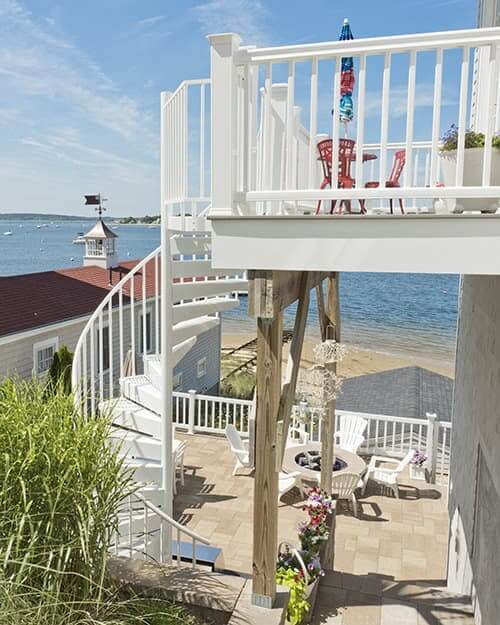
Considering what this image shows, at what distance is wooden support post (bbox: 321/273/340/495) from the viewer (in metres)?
5.72

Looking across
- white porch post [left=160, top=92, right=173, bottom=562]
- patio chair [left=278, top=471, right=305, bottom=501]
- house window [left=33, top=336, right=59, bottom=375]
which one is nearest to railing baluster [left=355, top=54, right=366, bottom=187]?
white porch post [left=160, top=92, right=173, bottom=562]

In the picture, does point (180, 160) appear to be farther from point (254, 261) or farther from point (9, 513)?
point (9, 513)

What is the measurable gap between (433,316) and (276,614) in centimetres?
4746

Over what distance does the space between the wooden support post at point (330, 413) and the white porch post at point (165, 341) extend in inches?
67.5

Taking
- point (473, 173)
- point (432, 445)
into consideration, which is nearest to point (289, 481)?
point (432, 445)

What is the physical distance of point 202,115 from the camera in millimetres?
4488

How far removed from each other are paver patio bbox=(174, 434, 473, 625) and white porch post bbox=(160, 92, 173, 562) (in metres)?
1.01

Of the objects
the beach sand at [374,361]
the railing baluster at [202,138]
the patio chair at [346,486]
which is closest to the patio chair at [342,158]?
the railing baluster at [202,138]

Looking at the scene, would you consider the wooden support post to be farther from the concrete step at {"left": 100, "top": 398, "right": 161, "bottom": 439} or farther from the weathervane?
the weathervane

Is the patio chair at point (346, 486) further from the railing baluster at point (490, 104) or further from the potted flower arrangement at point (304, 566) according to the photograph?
the railing baluster at point (490, 104)

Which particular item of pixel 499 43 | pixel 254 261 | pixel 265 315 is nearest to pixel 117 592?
pixel 265 315

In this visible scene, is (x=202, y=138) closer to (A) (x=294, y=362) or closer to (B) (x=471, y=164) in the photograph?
(A) (x=294, y=362)

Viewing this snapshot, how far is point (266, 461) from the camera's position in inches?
129

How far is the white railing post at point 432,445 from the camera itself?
26.1 feet
